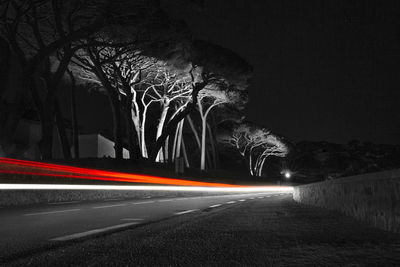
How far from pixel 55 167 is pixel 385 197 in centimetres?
1302

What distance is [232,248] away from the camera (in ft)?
14.6

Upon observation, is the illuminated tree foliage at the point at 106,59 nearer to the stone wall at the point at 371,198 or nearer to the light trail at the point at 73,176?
the light trail at the point at 73,176

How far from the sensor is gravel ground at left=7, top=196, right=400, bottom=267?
372 cm

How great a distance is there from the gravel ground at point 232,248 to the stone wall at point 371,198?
0.88 ft

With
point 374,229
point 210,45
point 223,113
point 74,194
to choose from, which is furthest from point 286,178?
point 374,229

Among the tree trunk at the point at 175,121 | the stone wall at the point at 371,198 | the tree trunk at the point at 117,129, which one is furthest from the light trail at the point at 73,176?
the stone wall at the point at 371,198

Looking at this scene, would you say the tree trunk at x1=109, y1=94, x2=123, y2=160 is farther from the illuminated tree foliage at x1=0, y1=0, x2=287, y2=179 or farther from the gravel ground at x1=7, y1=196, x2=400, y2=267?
the gravel ground at x1=7, y1=196, x2=400, y2=267

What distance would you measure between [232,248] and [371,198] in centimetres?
334

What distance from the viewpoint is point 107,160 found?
34969 mm

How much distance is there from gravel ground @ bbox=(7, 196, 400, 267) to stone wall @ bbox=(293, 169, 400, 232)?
0.27m

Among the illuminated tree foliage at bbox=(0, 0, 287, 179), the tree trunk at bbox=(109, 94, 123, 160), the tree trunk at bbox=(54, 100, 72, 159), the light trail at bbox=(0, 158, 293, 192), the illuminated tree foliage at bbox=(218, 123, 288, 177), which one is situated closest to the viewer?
the light trail at bbox=(0, 158, 293, 192)

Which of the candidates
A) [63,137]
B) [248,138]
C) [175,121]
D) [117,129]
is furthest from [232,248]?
[248,138]

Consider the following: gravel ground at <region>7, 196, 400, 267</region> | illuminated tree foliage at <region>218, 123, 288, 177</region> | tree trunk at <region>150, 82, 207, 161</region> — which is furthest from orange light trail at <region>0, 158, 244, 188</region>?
illuminated tree foliage at <region>218, 123, 288, 177</region>

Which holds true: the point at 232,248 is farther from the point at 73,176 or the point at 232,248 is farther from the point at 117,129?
the point at 117,129
